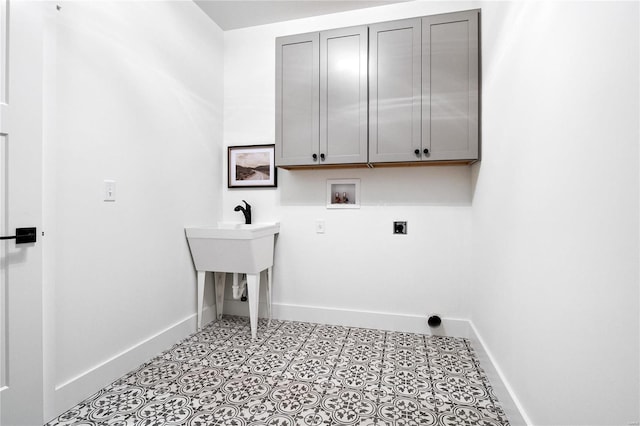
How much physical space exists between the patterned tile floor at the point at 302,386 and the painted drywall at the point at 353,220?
1.23 ft

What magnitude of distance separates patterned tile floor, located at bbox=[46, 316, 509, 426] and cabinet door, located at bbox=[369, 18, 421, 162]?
1387 millimetres

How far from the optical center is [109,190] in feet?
5.68

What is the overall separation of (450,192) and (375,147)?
2.35 ft

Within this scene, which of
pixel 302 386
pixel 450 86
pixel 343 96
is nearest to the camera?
pixel 302 386

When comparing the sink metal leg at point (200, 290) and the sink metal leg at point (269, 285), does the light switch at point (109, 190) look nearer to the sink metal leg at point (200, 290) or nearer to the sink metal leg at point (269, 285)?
the sink metal leg at point (200, 290)

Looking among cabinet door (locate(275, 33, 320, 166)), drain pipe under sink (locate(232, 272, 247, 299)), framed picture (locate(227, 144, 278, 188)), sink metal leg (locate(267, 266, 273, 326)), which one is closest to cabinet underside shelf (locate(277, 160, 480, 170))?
cabinet door (locate(275, 33, 320, 166))

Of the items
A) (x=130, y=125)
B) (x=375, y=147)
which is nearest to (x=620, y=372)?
(x=375, y=147)

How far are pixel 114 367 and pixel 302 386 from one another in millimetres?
1088

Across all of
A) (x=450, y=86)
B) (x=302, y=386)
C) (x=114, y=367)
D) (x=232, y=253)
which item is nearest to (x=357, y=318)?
(x=302, y=386)

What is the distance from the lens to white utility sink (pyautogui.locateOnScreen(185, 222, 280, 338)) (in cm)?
226

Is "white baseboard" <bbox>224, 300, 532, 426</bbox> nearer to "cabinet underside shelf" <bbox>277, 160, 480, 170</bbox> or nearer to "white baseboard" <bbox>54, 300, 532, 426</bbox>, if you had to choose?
"white baseboard" <bbox>54, 300, 532, 426</bbox>

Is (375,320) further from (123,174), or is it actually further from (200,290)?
(123,174)

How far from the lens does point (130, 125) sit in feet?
6.16

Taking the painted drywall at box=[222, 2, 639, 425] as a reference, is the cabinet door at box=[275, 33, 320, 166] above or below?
above
